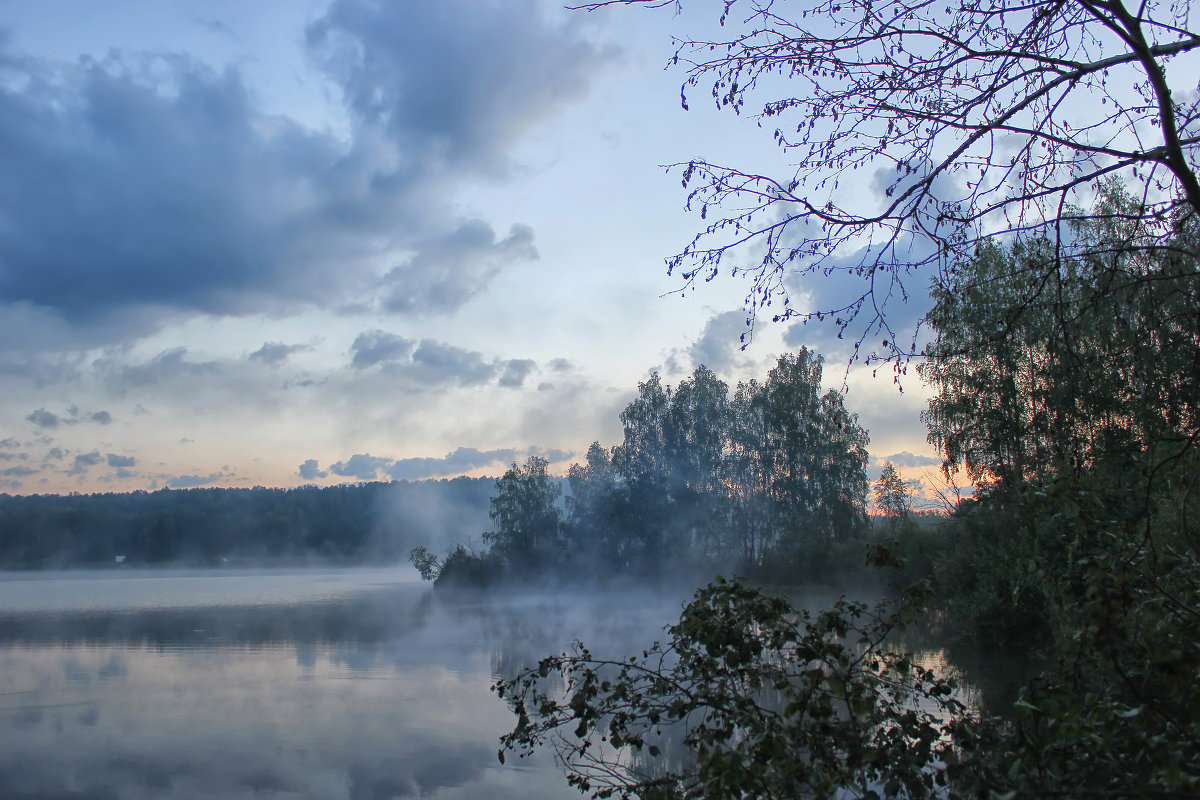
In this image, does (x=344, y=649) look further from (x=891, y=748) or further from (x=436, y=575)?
(x=436, y=575)

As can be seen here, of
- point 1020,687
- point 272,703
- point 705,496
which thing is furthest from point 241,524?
point 1020,687

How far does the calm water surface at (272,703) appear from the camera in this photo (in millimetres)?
10852

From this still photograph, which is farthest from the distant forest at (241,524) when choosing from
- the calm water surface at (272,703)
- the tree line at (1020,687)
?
the tree line at (1020,687)

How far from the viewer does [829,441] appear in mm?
40312

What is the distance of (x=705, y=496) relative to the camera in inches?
1748

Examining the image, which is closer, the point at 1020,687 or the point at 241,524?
the point at 1020,687

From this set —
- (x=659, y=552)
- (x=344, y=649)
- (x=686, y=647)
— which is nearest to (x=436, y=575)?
(x=659, y=552)

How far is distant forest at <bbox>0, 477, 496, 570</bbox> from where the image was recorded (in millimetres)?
97938

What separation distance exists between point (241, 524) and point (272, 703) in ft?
345

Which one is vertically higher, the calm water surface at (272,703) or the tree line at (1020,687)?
the tree line at (1020,687)

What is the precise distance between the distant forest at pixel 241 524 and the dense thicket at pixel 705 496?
48.0 metres

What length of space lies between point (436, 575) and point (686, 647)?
52617 mm

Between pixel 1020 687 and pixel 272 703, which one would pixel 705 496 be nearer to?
pixel 272 703

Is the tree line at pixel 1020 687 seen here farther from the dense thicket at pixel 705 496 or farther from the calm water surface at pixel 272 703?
the dense thicket at pixel 705 496
